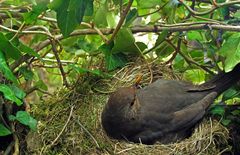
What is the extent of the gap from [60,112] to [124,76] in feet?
1.35

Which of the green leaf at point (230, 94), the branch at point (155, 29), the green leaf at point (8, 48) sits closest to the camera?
the green leaf at point (8, 48)

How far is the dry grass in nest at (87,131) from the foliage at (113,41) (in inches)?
3.6

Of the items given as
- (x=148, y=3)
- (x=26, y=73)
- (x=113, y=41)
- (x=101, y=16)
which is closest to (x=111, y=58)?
(x=113, y=41)

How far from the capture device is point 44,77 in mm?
5730

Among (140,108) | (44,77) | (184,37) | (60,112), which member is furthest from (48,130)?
(44,77)

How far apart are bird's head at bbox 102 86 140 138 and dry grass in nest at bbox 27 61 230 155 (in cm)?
5

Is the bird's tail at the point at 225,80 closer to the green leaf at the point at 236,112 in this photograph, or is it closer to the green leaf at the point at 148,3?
the green leaf at the point at 236,112

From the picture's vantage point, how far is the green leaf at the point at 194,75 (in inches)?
109

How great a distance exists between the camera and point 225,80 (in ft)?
8.07

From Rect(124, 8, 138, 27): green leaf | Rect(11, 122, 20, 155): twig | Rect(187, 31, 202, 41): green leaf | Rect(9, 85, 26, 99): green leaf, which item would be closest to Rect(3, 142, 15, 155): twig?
Rect(11, 122, 20, 155): twig

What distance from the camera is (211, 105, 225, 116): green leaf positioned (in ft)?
8.00

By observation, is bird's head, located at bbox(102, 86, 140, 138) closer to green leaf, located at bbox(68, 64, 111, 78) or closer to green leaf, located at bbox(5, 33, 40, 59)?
green leaf, located at bbox(68, 64, 111, 78)

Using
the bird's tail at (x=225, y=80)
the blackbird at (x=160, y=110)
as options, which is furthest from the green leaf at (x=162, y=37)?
the bird's tail at (x=225, y=80)

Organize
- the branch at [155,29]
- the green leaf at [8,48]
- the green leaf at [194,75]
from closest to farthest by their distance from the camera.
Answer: the green leaf at [8,48], the branch at [155,29], the green leaf at [194,75]
